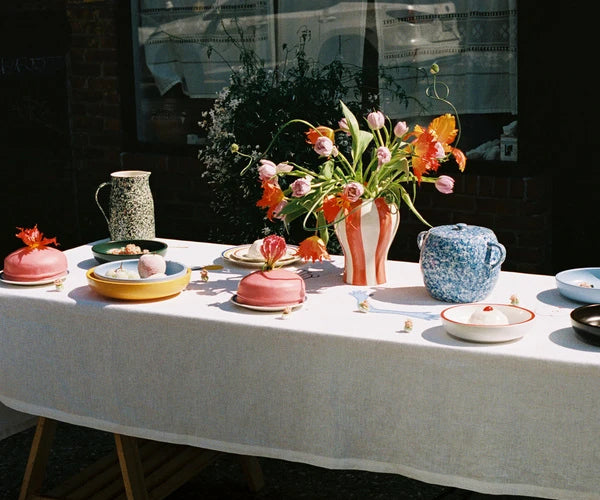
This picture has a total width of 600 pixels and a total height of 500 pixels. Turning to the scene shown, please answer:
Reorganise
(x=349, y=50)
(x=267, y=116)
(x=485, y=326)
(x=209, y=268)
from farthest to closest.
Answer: (x=349, y=50) → (x=267, y=116) → (x=209, y=268) → (x=485, y=326)

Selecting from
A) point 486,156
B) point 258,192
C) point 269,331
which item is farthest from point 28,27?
point 269,331

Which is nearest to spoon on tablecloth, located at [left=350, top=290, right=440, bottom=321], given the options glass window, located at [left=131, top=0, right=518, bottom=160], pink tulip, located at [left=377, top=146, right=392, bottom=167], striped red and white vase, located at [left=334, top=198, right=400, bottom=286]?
striped red and white vase, located at [left=334, top=198, right=400, bottom=286]

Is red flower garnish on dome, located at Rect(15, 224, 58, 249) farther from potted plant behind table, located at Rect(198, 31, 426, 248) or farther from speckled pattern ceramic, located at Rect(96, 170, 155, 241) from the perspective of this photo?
potted plant behind table, located at Rect(198, 31, 426, 248)

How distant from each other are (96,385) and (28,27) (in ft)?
14.3

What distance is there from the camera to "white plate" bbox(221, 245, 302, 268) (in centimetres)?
301

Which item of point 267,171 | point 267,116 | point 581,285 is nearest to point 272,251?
point 267,171

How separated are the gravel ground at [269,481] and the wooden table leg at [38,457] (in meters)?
0.40

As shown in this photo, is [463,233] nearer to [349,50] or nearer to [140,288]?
[140,288]

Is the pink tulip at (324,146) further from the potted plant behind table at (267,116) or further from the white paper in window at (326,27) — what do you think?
the white paper in window at (326,27)

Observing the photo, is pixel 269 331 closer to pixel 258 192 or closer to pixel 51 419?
pixel 51 419

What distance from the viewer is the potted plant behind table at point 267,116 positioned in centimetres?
470

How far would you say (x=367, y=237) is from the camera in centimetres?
280

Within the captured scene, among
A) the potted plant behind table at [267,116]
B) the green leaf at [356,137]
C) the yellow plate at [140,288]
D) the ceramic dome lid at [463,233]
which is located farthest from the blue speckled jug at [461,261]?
the potted plant behind table at [267,116]

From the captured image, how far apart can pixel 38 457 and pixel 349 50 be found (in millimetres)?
3088
